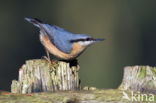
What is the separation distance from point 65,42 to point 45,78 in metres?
0.78

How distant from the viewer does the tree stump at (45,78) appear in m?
Answer: 2.41

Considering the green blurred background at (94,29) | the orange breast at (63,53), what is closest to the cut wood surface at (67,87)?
the orange breast at (63,53)

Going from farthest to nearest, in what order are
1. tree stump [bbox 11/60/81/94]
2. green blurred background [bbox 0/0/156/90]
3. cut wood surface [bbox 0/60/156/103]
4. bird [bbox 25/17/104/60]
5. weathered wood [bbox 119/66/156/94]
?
green blurred background [bbox 0/0/156/90], bird [bbox 25/17/104/60], tree stump [bbox 11/60/81/94], weathered wood [bbox 119/66/156/94], cut wood surface [bbox 0/60/156/103]

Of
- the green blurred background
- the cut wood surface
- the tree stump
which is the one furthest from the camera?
the green blurred background

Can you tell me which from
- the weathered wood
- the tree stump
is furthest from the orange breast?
the weathered wood

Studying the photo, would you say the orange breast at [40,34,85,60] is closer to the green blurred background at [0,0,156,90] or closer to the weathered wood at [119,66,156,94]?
the weathered wood at [119,66,156,94]

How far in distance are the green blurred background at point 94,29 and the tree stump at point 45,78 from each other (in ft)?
11.6

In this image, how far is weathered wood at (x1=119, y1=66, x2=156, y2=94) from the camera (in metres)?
2.29

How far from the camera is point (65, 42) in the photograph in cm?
320

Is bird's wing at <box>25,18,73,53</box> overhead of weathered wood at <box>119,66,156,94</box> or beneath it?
overhead

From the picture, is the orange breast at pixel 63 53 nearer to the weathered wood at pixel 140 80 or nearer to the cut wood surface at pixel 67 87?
the cut wood surface at pixel 67 87

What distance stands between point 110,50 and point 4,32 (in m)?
1.86

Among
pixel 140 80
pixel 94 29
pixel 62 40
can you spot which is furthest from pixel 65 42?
pixel 94 29

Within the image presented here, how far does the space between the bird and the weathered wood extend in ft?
2.35
